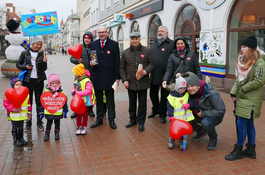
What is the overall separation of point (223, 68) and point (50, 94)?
721 centimetres

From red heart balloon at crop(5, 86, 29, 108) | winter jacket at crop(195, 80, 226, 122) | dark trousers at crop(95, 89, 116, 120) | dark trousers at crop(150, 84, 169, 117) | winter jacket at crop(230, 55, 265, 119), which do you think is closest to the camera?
winter jacket at crop(230, 55, 265, 119)

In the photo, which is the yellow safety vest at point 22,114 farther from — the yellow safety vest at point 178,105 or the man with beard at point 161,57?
the man with beard at point 161,57

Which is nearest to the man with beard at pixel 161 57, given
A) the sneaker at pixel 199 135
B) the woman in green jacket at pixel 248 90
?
the sneaker at pixel 199 135

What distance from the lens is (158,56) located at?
549 cm

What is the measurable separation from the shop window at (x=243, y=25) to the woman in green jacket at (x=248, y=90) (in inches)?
213

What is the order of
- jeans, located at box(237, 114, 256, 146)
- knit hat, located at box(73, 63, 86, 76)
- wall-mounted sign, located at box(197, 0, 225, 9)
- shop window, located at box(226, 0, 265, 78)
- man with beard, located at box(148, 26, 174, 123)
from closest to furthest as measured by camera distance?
jeans, located at box(237, 114, 256, 146), knit hat, located at box(73, 63, 86, 76), man with beard, located at box(148, 26, 174, 123), shop window, located at box(226, 0, 265, 78), wall-mounted sign, located at box(197, 0, 225, 9)

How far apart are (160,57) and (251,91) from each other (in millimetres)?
2345

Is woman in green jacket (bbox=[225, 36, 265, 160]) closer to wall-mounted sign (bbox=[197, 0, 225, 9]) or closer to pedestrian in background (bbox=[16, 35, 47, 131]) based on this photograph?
pedestrian in background (bbox=[16, 35, 47, 131])

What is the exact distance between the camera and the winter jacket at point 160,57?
5406mm

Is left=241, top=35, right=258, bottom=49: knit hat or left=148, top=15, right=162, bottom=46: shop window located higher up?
left=148, top=15, right=162, bottom=46: shop window

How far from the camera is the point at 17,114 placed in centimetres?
414

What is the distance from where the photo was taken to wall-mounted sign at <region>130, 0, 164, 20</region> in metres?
13.7

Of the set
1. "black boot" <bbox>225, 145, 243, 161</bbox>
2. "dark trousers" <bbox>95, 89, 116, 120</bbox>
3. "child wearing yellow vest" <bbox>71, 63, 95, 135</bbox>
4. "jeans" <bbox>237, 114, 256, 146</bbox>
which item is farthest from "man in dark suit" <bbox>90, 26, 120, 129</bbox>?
"jeans" <bbox>237, 114, 256, 146</bbox>

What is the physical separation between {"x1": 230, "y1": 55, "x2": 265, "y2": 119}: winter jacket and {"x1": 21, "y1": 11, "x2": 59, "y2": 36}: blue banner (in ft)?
12.0
